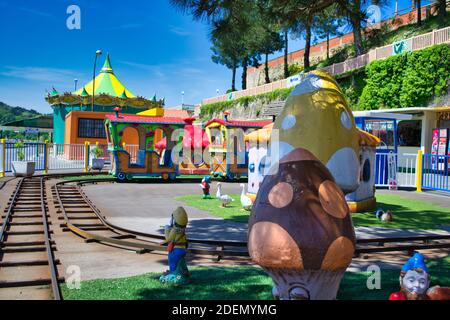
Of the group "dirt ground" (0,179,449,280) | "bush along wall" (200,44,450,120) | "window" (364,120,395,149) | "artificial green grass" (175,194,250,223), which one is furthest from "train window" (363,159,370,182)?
"bush along wall" (200,44,450,120)

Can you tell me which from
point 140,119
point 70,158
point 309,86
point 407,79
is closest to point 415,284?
point 309,86

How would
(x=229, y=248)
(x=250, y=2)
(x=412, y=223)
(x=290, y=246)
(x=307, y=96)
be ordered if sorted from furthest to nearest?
(x=412, y=223) < (x=250, y=2) < (x=229, y=248) < (x=307, y=96) < (x=290, y=246)

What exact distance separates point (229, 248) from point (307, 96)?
9.72 ft

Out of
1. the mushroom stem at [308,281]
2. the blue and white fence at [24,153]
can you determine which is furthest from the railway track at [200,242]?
the blue and white fence at [24,153]

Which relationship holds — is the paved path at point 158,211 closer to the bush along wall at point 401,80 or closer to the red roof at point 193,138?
the red roof at point 193,138

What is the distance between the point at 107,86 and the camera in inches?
1741

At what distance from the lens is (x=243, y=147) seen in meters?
21.3

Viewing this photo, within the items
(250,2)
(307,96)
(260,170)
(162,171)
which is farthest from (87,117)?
(307,96)

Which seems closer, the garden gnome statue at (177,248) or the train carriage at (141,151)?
the garden gnome statue at (177,248)

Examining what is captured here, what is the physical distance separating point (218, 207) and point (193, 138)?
9582 millimetres

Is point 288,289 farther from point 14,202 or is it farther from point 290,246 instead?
point 14,202

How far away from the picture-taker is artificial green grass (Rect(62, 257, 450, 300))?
4953 mm

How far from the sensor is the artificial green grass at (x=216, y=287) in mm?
4953

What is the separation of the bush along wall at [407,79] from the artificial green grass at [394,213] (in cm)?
1100
